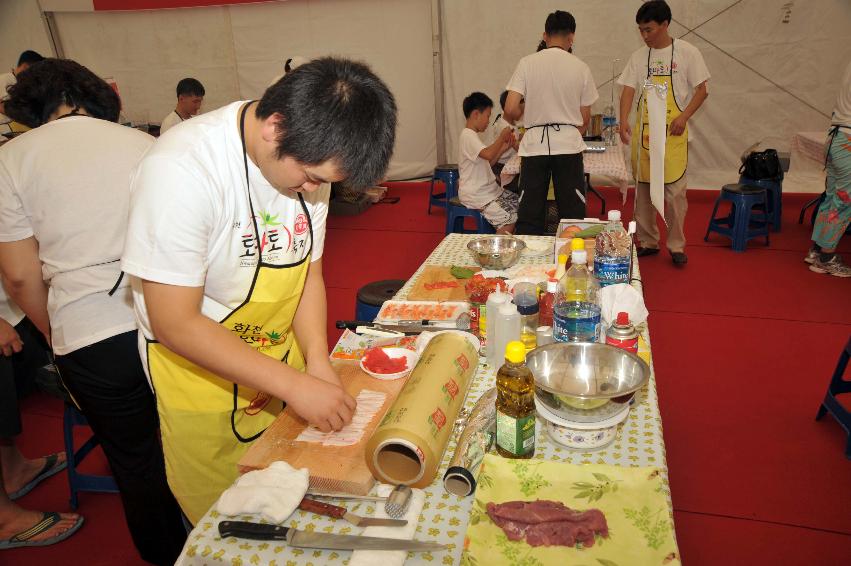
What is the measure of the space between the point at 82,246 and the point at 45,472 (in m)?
1.73

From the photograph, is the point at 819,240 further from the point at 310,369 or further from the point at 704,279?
the point at 310,369

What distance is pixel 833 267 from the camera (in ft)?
15.0

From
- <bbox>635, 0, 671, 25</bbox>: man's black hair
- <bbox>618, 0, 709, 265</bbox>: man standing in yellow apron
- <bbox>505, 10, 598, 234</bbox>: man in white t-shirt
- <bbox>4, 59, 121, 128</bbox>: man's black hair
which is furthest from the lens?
<bbox>618, 0, 709, 265</bbox>: man standing in yellow apron

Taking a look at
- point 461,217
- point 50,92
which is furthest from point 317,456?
point 461,217

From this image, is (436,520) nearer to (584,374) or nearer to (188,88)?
(584,374)

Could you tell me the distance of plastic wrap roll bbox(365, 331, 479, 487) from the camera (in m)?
1.23

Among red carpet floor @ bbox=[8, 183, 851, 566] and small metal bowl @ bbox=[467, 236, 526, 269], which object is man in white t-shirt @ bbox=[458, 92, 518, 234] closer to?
red carpet floor @ bbox=[8, 183, 851, 566]

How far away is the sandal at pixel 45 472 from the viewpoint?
2.74m

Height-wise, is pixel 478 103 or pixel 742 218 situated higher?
pixel 478 103

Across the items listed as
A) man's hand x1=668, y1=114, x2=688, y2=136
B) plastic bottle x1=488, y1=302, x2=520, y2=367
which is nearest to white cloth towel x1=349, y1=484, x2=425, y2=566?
plastic bottle x1=488, y1=302, x2=520, y2=367

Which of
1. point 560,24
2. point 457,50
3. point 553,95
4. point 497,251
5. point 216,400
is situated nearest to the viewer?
point 216,400

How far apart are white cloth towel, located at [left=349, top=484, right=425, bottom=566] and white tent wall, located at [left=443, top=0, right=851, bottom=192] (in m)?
6.53

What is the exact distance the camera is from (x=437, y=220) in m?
6.62

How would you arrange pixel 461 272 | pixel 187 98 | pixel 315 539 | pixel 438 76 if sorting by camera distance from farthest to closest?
pixel 438 76, pixel 187 98, pixel 461 272, pixel 315 539
